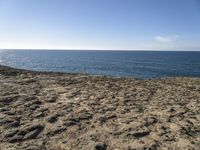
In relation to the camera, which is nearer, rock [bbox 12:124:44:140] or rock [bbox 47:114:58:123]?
rock [bbox 12:124:44:140]

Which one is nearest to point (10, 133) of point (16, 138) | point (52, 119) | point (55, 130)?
point (16, 138)

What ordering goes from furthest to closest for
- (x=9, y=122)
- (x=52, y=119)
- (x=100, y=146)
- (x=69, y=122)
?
(x=52, y=119)
(x=69, y=122)
(x=9, y=122)
(x=100, y=146)

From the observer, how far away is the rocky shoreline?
24.5ft

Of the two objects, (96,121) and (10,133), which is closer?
(10,133)

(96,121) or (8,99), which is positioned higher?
(8,99)

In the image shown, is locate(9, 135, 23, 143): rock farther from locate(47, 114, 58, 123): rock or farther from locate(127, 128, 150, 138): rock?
locate(127, 128, 150, 138): rock

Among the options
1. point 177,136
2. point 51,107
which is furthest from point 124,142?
point 51,107

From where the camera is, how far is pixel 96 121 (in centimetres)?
927

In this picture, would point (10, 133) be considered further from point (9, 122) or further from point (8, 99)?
point (8, 99)

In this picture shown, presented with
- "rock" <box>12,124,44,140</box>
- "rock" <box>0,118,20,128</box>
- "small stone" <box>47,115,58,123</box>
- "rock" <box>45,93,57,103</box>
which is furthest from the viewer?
"rock" <box>45,93,57,103</box>

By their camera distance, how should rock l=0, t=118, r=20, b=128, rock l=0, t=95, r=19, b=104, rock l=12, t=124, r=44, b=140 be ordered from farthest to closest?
rock l=0, t=95, r=19, b=104, rock l=0, t=118, r=20, b=128, rock l=12, t=124, r=44, b=140

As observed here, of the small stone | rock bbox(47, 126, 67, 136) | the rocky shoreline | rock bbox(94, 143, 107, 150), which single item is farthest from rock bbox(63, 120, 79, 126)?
rock bbox(94, 143, 107, 150)

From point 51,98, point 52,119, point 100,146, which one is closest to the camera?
point 100,146

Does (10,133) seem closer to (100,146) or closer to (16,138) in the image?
(16,138)
